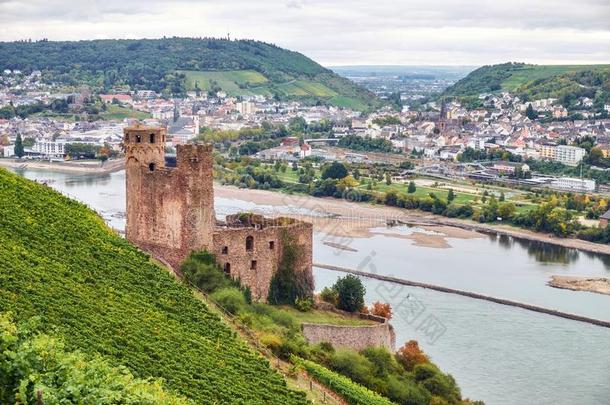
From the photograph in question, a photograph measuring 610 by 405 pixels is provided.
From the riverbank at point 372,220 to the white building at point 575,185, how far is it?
450 inches

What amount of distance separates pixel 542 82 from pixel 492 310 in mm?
77317

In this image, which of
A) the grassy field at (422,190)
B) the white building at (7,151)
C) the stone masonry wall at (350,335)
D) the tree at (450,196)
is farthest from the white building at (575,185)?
the stone masonry wall at (350,335)

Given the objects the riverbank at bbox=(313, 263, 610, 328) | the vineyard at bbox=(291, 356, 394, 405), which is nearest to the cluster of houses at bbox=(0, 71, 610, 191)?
the riverbank at bbox=(313, 263, 610, 328)

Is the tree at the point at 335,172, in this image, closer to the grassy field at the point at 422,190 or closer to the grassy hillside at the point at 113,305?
the grassy field at the point at 422,190

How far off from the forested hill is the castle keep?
3582 inches

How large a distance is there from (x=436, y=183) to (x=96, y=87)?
56350 millimetres

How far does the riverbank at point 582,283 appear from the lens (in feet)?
112

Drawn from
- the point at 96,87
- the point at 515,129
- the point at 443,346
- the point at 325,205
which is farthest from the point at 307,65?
the point at 443,346

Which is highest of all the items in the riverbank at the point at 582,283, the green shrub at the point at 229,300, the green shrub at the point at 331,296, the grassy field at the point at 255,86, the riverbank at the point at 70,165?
the grassy field at the point at 255,86

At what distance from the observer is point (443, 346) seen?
2505 centimetres

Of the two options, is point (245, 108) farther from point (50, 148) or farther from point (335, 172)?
point (335, 172)

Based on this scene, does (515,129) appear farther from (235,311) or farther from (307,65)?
(235,311)

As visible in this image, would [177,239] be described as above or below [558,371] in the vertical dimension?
above

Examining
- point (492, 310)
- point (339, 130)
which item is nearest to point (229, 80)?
point (339, 130)
